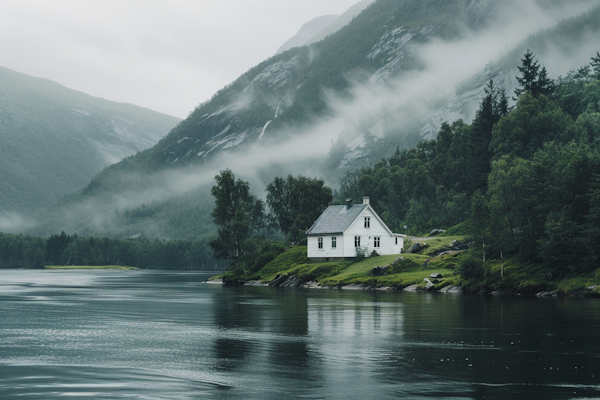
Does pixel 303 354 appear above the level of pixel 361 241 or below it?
below

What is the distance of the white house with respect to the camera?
119 m

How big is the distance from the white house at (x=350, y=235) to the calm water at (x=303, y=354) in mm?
66178

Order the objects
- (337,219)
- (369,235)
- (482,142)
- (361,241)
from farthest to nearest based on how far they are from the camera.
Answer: (482,142)
(337,219)
(369,235)
(361,241)

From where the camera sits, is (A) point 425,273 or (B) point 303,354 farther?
(A) point 425,273

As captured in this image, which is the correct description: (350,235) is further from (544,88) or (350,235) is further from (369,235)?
(544,88)

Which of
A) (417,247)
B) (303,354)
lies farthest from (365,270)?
(303,354)

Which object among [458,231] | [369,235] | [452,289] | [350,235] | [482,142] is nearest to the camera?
[452,289]

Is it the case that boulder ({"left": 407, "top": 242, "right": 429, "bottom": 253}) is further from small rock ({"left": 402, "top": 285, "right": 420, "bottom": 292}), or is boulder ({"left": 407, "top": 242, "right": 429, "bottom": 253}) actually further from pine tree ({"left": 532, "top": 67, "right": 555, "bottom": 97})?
pine tree ({"left": 532, "top": 67, "right": 555, "bottom": 97})

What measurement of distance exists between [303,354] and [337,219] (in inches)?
3677

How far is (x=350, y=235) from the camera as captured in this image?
119375 millimetres

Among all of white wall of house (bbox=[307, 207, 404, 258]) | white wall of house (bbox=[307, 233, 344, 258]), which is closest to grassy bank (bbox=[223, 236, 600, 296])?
white wall of house (bbox=[307, 233, 344, 258])

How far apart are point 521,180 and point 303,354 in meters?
63.2

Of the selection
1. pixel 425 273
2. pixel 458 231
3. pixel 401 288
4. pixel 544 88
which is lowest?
pixel 401 288

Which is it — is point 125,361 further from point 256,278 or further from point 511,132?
point 511,132
